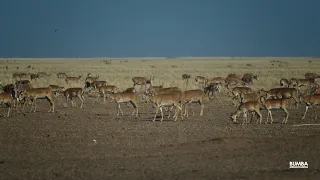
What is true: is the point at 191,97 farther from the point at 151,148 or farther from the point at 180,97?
the point at 151,148

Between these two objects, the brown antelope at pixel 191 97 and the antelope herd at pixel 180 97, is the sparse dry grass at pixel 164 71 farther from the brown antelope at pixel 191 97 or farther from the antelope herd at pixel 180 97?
the brown antelope at pixel 191 97

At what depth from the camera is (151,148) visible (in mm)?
15086

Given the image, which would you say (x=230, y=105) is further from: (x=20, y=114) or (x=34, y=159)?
(x=34, y=159)

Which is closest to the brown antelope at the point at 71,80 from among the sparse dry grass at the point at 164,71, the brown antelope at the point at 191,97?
the sparse dry grass at the point at 164,71

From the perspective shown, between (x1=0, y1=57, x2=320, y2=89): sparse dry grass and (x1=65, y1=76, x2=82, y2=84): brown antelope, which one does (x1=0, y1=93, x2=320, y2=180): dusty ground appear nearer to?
(x1=0, y1=57, x2=320, y2=89): sparse dry grass

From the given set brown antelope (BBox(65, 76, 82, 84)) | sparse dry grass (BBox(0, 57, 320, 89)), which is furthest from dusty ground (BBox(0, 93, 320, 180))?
brown antelope (BBox(65, 76, 82, 84))

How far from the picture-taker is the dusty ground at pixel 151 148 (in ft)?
38.1

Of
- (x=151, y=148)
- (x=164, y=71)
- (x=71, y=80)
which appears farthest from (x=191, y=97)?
(x=164, y=71)

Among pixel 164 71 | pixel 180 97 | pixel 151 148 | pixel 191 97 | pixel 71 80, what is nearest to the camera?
pixel 151 148

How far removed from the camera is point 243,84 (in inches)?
1508

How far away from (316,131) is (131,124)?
7.50 m

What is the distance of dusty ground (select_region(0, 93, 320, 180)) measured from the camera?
11625 millimetres

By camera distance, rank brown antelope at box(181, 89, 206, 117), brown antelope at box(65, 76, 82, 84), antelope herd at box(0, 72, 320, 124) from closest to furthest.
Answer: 1. antelope herd at box(0, 72, 320, 124)
2. brown antelope at box(181, 89, 206, 117)
3. brown antelope at box(65, 76, 82, 84)

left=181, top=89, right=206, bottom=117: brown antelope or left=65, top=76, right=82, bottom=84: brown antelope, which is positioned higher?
left=65, top=76, right=82, bottom=84: brown antelope
